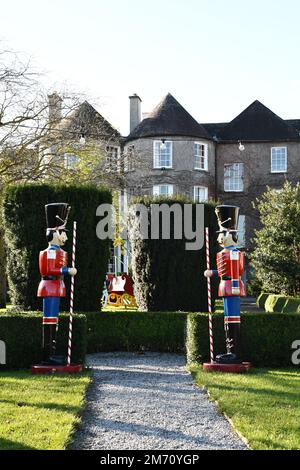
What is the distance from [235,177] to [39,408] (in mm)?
32178

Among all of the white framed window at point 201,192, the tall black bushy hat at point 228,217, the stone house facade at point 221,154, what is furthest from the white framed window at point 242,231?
the tall black bushy hat at point 228,217

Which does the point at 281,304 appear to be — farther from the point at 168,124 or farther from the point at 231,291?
the point at 168,124

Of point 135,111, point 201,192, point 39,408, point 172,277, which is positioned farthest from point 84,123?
point 135,111

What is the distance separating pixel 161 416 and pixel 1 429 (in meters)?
1.93

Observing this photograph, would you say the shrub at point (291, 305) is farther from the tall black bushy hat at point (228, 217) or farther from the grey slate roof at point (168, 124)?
the grey slate roof at point (168, 124)

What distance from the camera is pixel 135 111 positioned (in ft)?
129

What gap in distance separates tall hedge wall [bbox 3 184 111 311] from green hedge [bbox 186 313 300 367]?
4071mm

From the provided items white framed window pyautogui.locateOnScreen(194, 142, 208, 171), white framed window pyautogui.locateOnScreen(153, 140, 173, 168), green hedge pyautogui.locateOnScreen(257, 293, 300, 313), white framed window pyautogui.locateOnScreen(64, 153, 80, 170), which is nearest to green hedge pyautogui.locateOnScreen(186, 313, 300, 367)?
green hedge pyautogui.locateOnScreen(257, 293, 300, 313)

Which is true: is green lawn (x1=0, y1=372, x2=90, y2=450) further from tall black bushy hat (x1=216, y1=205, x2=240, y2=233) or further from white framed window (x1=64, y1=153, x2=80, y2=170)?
white framed window (x1=64, y1=153, x2=80, y2=170)

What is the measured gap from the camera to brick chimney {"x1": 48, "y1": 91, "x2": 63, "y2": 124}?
19906 millimetres

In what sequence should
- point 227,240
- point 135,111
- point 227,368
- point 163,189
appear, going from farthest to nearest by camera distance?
point 135,111
point 163,189
point 227,240
point 227,368

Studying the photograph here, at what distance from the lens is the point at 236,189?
38.3 metres

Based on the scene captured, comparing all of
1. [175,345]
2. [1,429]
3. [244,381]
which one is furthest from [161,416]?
[175,345]

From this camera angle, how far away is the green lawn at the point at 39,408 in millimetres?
5832
